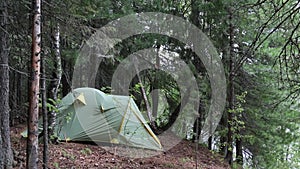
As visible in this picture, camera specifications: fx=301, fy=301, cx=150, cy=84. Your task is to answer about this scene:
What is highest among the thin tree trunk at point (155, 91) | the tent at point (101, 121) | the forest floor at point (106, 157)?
the thin tree trunk at point (155, 91)

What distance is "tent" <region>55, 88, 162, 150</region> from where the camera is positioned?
7.88m

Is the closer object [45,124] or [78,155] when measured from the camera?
[45,124]

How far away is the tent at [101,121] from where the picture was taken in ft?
25.9

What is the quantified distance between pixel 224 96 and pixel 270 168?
139 inches

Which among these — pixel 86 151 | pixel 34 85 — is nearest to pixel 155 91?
pixel 86 151

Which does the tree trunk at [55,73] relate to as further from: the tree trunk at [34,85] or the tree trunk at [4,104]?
the tree trunk at [34,85]

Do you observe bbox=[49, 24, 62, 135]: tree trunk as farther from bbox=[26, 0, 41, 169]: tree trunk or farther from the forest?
bbox=[26, 0, 41, 169]: tree trunk

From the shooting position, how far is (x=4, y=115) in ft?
15.2

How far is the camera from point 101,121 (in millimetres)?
8078

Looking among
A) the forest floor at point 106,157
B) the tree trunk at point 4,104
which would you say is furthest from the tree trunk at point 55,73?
the tree trunk at point 4,104

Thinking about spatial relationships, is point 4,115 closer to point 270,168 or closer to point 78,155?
point 78,155

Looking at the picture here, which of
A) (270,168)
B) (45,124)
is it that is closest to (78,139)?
(45,124)

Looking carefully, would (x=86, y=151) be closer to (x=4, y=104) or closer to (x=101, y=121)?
(x=101, y=121)

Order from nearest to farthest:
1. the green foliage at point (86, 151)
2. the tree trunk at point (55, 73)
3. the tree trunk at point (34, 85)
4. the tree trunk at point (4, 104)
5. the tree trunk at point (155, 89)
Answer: the tree trunk at point (34, 85)
the tree trunk at point (4, 104)
the tree trunk at point (55, 73)
the green foliage at point (86, 151)
the tree trunk at point (155, 89)
